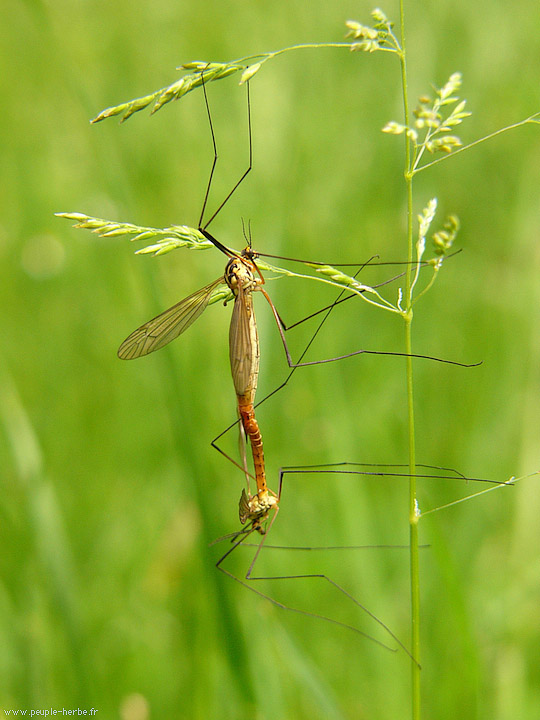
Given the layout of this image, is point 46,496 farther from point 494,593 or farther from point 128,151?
point 128,151

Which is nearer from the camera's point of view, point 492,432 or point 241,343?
point 241,343

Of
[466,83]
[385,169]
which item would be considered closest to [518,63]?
[466,83]

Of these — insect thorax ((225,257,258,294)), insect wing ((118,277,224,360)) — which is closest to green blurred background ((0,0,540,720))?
insect wing ((118,277,224,360))

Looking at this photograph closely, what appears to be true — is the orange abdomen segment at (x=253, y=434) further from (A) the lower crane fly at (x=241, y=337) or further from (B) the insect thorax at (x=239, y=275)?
(B) the insect thorax at (x=239, y=275)

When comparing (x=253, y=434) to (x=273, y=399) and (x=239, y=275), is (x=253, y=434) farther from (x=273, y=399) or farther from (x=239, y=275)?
(x=273, y=399)

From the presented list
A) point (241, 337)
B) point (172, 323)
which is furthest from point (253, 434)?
point (172, 323)

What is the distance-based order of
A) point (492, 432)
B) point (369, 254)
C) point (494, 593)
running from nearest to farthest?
point (494, 593)
point (492, 432)
point (369, 254)
